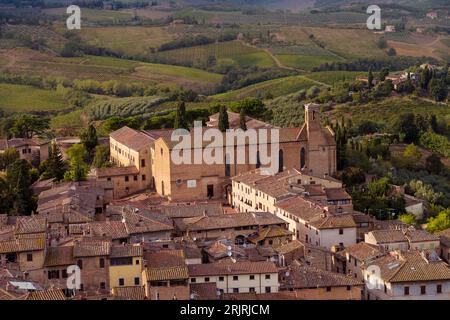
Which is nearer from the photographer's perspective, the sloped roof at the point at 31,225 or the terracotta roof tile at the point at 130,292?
the terracotta roof tile at the point at 130,292

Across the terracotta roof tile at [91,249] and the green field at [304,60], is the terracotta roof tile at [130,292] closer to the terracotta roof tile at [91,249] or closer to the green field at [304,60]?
the terracotta roof tile at [91,249]

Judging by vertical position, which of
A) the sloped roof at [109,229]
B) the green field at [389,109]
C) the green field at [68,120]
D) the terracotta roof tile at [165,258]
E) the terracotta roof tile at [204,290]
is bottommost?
the green field at [68,120]

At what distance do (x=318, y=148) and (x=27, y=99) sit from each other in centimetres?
3452

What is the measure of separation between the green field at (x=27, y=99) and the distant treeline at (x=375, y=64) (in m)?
23.9

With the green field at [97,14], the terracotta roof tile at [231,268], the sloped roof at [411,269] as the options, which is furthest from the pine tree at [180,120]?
the green field at [97,14]

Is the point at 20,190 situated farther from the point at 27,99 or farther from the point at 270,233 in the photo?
the point at 27,99

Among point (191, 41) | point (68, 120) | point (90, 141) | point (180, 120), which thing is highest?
point (191, 41)

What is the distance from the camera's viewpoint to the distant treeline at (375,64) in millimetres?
77875

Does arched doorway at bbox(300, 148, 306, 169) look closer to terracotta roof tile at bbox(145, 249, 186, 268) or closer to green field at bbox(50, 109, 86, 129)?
terracotta roof tile at bbox(145, 249, 186, 268)

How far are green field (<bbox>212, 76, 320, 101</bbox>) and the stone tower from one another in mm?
29478

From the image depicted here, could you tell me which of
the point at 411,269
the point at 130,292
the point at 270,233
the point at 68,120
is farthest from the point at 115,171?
the point at 68,120

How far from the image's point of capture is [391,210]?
1271 inches

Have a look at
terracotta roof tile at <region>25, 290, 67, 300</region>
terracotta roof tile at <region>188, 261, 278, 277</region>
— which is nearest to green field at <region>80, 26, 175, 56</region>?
terracotta roof tile at <region>188, 261, 278, 277</region>

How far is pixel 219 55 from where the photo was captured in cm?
8512
